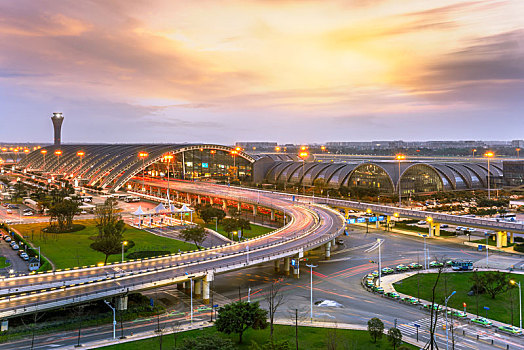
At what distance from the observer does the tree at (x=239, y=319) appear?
32.4m

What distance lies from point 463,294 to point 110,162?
119 m

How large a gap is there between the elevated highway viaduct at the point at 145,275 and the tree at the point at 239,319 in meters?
9.45

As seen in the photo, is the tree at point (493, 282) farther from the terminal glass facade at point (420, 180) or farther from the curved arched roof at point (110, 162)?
the curved arched roof at point (110, 162)

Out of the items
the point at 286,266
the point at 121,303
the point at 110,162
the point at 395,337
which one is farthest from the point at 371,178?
the point at 110,162

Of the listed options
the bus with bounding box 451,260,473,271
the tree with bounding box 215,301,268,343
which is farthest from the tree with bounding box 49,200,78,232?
the bus with bounding box 451,260,473,271

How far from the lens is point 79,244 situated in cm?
6206

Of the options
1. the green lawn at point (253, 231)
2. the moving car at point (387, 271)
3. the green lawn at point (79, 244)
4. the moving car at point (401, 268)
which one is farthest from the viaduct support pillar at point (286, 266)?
the green lawn at point (253, 231)

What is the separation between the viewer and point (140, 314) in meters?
38.5

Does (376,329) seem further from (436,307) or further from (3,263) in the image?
(3,263)

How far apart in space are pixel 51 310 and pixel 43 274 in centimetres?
762

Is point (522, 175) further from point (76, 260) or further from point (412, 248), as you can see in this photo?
point (76, 260)

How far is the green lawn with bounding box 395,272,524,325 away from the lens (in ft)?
130

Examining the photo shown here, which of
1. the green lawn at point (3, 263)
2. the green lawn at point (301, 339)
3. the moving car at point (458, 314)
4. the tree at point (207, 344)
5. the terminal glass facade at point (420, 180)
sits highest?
the terminal glass facade at point (420, 180)

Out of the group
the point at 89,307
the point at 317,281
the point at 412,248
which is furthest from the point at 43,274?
the point at 412,248
